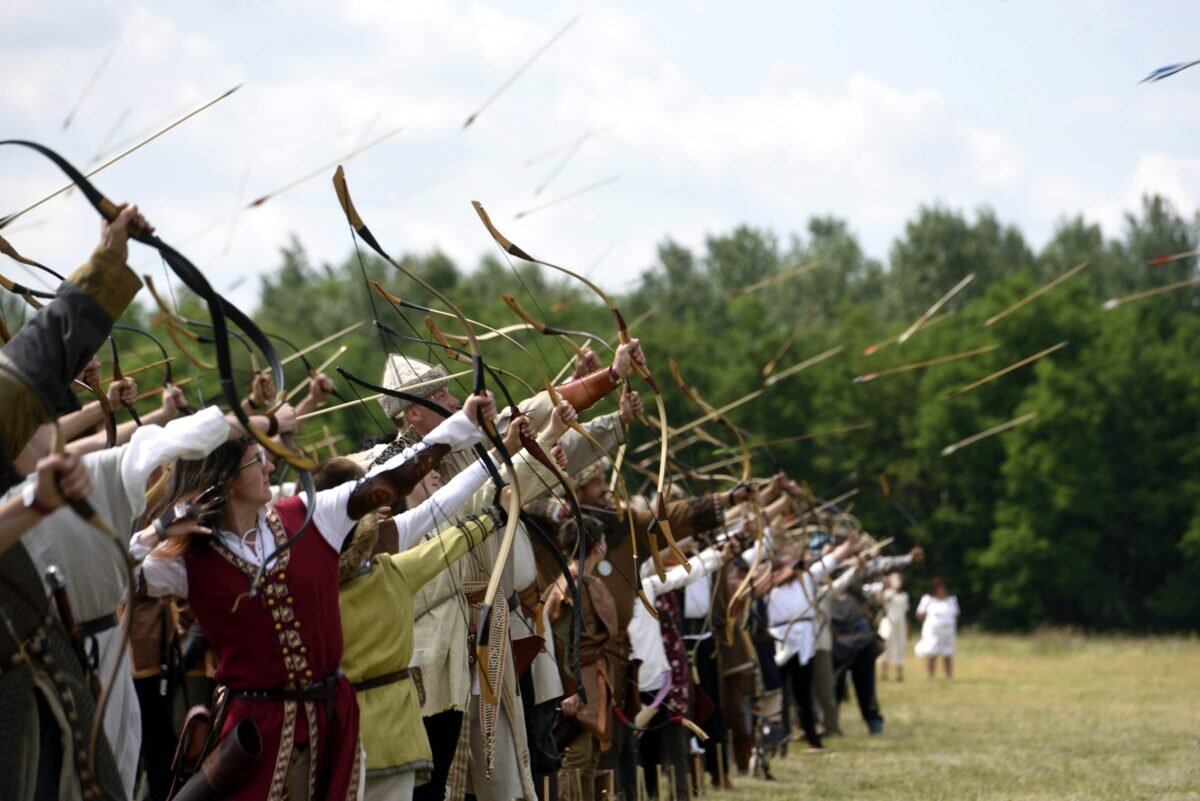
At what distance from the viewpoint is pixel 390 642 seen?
565cm

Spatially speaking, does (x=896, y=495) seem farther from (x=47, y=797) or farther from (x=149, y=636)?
(x=47, y=797)

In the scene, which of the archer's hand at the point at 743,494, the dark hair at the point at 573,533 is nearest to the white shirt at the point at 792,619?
the archer's hand at the point at 743,494

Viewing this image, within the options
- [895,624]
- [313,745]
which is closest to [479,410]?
[313,745]

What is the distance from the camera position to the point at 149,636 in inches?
308

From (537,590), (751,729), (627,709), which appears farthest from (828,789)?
(537,590)

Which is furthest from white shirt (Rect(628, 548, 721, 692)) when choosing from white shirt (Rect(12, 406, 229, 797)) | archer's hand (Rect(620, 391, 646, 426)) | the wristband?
the wristband

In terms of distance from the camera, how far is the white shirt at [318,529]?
4.96 metres

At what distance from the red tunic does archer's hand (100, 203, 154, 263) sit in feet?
3.36

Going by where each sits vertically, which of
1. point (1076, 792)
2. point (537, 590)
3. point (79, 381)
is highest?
point (79, 381)

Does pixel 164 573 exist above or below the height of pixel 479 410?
below

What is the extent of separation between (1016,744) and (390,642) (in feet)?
31.0

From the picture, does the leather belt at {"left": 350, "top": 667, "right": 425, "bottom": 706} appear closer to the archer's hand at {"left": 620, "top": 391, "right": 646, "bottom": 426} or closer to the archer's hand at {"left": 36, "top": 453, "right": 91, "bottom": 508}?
the archer's hand at {"left": 620, "top": 391, "right": 646, "bottom": 426}

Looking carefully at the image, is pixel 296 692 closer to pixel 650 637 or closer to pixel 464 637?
pixel 464 637

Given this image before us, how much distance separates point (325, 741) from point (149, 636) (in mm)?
2998
